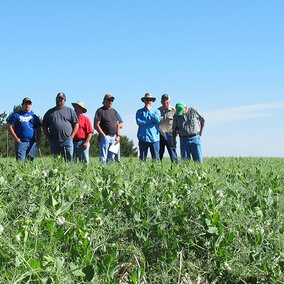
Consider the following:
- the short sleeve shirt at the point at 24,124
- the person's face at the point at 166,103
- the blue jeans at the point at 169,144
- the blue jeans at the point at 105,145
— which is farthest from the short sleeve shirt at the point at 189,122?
the short sleeve shirt at the point at 24,124

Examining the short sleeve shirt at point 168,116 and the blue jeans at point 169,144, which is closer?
the short sleeve shirt at point 168,116

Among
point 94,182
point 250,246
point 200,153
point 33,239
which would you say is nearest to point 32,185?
point 94,182

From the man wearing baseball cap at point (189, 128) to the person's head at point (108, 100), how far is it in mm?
1631

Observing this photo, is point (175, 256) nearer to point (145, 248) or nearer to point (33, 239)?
point (145, 248)

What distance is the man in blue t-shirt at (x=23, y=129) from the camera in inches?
385

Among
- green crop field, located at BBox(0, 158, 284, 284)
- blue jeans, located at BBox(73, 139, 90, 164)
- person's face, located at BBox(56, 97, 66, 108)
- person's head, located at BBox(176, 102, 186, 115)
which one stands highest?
person's face, located at BBox(56, 97, 66, 108)

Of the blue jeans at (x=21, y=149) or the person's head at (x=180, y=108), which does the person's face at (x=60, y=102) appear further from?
the person's head at (x=180, y=108)

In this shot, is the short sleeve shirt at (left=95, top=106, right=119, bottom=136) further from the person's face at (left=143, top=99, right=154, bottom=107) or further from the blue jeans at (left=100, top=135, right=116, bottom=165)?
the person's face at (left=143, top=99, right=154, bottom=107)

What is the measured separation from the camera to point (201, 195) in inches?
151

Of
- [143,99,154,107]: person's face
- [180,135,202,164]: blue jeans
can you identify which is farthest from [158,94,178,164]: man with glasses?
[180,135,202,164]: blue jeans

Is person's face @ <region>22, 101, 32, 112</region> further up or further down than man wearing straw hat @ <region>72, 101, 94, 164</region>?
further up

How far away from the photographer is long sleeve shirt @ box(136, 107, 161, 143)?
10.4m

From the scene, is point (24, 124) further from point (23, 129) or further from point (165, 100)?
point (165, 100)

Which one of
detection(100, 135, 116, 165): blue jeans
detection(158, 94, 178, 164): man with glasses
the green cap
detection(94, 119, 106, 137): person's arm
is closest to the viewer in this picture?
detection(94, 119, 106, 137): person's arm
